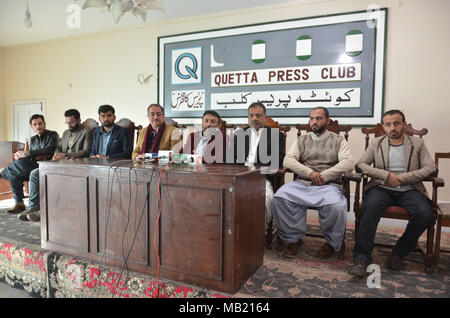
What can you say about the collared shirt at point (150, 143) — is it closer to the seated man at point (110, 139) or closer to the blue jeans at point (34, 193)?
the seated man at point (110, 139)

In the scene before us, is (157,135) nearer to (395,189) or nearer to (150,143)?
(150,143)

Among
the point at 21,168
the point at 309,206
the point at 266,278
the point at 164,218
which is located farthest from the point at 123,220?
the point at 21,168

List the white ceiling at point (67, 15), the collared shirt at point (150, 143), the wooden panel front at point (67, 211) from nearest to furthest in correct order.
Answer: the wooden panel front at point (67, 211)
the collared shirt at point (150, 143)
the white ceiling at point (67, 15)

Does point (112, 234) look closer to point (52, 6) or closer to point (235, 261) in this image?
point (235, 261)

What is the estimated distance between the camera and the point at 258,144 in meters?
2.76

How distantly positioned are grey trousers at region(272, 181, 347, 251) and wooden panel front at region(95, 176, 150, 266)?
98 centimetres

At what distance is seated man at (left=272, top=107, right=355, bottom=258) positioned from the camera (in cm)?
219

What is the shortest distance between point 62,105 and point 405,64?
5350 millimetres

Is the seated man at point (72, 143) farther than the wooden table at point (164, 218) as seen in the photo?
Yes

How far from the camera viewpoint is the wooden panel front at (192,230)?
5.50ft

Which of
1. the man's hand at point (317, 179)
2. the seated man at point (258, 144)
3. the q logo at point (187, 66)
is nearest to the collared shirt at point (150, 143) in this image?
the seated man at point (258, 144)

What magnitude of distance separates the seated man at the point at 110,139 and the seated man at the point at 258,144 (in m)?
1.23

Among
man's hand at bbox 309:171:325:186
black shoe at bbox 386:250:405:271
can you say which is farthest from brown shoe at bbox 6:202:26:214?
black shoe at bbox 386:250:405:271
